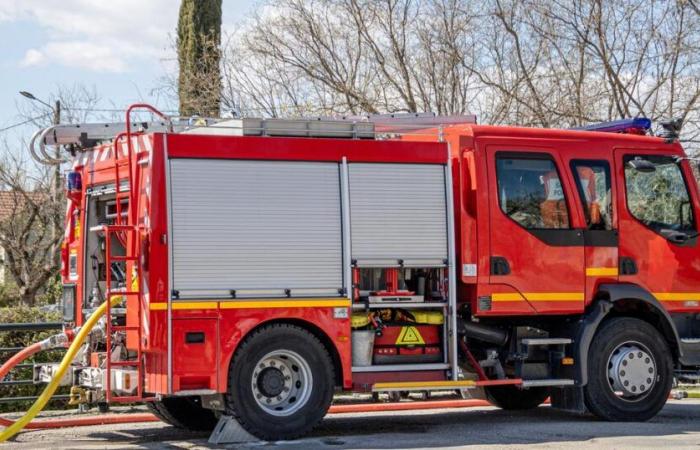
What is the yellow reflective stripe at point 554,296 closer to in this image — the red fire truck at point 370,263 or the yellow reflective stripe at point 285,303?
the red fire truck at point 370,263

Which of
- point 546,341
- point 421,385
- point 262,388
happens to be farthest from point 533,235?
point 262,388

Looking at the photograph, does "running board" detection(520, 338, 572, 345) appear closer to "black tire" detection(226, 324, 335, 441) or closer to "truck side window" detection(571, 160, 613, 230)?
"truck side window" detection(571, 160, 613, 230)

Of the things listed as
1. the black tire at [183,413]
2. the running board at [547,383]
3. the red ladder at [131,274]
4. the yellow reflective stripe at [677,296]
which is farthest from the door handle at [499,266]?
the red ladder at [131,274]

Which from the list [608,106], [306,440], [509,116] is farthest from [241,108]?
[306,440]

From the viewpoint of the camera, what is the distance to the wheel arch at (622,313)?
11.9m

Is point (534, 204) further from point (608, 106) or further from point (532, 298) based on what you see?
point (608, 106)

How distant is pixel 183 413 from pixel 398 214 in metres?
3.08

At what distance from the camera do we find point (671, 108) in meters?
19.8

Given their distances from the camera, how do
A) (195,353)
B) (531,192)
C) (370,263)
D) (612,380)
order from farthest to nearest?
(612,380), (531,192), (370,263), (195,353)

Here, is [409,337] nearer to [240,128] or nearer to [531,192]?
[531,192]

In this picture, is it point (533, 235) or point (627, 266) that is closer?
point (533, 235)

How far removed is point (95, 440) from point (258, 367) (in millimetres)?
1968

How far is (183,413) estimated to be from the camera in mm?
12039

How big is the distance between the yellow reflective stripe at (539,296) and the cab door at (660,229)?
64 cm
